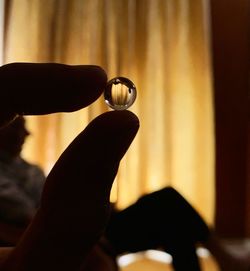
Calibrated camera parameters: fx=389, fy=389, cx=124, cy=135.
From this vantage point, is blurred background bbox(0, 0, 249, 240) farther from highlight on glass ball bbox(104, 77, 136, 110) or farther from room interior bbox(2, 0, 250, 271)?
highlight on glass ball bbox(104, 77, 136, 110)

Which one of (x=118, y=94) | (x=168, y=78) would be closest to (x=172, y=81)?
(x=168, y=78)

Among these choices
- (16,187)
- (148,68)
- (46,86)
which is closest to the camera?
(46,86)

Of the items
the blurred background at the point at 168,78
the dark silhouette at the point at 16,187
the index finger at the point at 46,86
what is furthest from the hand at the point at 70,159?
the blurred background at the point at 168,78

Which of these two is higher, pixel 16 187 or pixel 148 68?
pixel 148 68

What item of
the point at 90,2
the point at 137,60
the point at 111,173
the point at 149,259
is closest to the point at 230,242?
the point at 149,259

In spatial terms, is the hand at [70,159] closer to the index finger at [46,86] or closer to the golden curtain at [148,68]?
the index finger at [46,86]

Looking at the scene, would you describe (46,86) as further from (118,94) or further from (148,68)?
(148,68)

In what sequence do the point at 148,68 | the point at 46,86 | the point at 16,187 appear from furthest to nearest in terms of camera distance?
the point at 148,68 < the point at 16,187 < the point at 46,86
